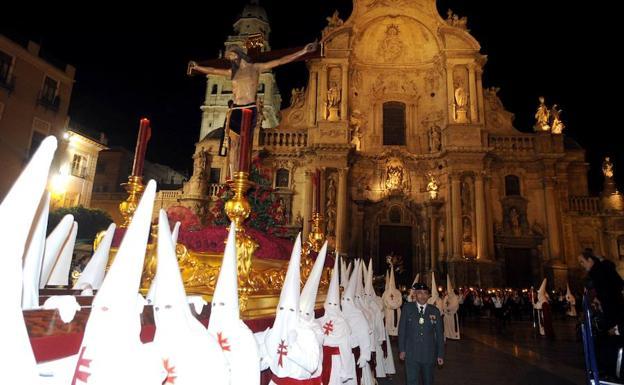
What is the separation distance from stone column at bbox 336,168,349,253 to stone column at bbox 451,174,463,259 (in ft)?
18.1

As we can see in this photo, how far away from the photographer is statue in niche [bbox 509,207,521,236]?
64.1 feet

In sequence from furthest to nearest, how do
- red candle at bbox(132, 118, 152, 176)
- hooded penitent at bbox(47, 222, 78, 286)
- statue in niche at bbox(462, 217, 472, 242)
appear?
statue in niche at bbox(462, 217, 472, 242) → red candle at bbox(132, 118, 152, 176) → hooded penitent at bbox(47, 222, 78, 286)

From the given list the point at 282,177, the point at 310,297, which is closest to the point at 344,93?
the point at 282,177

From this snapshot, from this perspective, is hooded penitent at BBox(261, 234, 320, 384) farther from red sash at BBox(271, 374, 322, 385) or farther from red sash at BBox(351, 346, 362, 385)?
red sash at BBox(351, 346, 362, 385)

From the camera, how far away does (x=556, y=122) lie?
20484mm

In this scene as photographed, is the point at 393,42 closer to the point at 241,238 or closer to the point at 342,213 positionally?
the point at 342,213

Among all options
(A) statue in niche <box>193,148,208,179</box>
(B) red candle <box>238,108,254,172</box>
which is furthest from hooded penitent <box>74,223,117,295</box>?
(A) statue in niche <box>193,148,208,179</box>

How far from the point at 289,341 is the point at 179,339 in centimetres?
150

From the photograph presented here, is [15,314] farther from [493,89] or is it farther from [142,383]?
[493,89]

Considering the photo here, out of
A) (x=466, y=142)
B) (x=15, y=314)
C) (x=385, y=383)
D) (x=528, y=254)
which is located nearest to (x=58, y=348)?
(x=15, y=314)

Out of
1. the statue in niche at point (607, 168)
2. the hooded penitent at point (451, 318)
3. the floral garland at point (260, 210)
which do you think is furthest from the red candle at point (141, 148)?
the statue in niche at point (607, 168)

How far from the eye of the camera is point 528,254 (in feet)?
63.3

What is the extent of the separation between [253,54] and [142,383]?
4.76 metres

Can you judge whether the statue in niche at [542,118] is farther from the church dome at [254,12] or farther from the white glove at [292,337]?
the church dome at [254,12]
